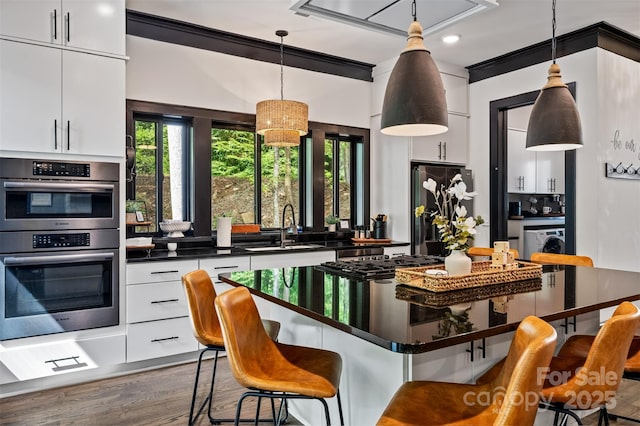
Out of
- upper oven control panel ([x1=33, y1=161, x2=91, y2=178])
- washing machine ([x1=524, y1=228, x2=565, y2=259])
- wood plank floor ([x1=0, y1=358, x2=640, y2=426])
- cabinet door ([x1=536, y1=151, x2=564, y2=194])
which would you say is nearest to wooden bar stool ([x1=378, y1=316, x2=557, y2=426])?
wood plank floor ([x1=0, y1=358, x2=640, y2=426])

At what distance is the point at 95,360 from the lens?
3141 millimetres

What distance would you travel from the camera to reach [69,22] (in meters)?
3.04

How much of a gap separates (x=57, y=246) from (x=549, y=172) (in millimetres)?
5943

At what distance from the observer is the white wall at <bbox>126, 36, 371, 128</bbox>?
3.80m

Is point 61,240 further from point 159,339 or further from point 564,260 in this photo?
point 564,260

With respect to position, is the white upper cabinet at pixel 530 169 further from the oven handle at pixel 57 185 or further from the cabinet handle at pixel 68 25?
the cabinet handle at pixel 68 25

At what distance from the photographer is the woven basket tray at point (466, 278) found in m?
1.99

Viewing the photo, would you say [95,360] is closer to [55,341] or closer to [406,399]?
[55,341]

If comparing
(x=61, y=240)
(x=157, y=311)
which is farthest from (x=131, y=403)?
Answer: (x=61, y=240)

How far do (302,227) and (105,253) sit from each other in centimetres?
214

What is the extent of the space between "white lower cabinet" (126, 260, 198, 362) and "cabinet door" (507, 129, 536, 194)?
14.0 feet

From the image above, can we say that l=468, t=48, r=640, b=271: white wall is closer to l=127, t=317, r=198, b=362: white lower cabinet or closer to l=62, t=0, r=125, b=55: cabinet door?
l=127, t=317, r=198, b=362: white lower cabinet

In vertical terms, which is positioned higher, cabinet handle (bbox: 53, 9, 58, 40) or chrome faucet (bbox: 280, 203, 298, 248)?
cabinet handle (bbox: 53, 9, 58, 40)

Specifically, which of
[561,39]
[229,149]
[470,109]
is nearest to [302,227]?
[229,149]
